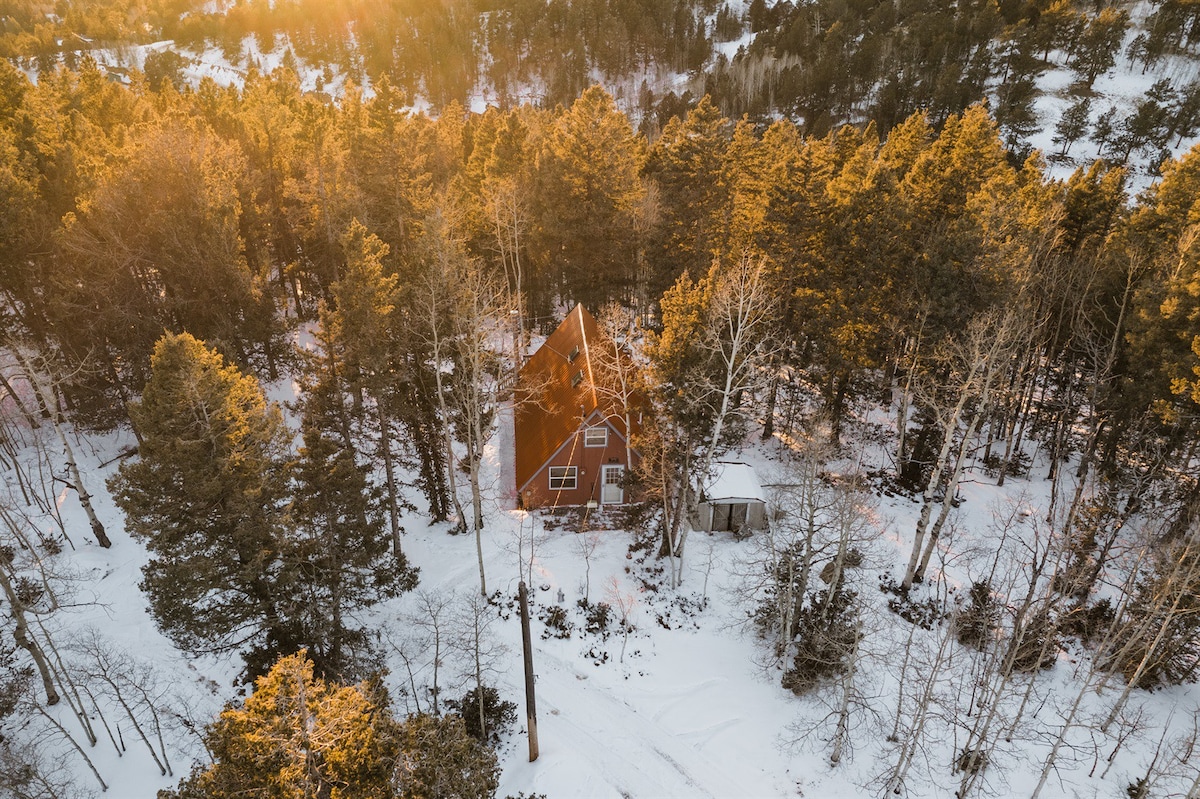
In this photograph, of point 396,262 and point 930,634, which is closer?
point 930,634

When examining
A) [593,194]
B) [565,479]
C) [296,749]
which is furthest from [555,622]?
[593,194]

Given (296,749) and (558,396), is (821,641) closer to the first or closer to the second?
(558,396)

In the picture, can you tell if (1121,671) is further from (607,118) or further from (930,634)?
(607,118)

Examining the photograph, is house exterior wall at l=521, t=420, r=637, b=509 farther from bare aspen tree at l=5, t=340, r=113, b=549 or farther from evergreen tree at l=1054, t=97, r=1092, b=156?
evergreen tree at l=1054, t=97, r=1092, b=156

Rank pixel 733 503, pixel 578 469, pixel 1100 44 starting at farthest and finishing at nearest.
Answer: pixel 1100 44 < pixel 578 469 < pixel 733 503

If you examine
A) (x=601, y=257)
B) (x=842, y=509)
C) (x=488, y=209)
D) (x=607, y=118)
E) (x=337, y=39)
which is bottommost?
(x=842, y=509)

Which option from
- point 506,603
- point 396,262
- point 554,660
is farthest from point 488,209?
point 554,660

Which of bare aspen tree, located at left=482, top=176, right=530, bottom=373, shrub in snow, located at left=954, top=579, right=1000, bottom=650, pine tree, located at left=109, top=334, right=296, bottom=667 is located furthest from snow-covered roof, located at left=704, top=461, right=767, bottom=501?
pine tree, located at left=109, top=334, right=296, bottom=667

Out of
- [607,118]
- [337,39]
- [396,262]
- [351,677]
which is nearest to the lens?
[351,677]
